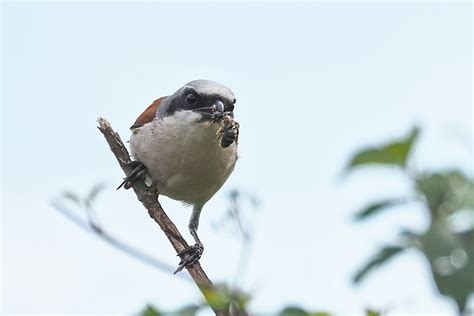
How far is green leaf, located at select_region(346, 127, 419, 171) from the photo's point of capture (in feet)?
3.57

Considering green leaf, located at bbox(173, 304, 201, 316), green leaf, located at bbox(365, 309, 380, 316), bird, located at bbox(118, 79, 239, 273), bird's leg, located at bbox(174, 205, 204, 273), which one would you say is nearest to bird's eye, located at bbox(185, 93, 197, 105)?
bird, located at bbox(118, 79, 239, 273)

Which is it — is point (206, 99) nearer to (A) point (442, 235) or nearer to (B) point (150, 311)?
(B) point (150, 311)

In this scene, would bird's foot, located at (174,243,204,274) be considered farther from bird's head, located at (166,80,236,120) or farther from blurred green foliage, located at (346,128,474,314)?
blurred green foliage, located at (346,128,474,314)

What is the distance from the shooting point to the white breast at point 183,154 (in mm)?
5004

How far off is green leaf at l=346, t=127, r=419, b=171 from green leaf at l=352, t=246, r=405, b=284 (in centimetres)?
19

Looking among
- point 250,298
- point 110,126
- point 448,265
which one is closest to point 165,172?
point 110,126

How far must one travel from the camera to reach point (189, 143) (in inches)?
198

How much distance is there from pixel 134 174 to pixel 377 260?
4.31 m

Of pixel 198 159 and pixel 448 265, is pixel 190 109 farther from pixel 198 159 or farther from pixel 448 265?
pixel 448 265

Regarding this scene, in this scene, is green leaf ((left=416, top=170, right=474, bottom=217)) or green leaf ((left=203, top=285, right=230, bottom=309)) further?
green leaf ((left=203, top=285, right=230, bottom=309))

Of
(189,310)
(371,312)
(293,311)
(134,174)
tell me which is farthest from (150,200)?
(293,311)

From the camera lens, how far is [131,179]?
5.07 m

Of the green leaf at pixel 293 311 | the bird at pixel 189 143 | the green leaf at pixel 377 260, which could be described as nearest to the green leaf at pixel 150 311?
the green leaf at pixel 293 311

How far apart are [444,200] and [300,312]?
0.83 ft
